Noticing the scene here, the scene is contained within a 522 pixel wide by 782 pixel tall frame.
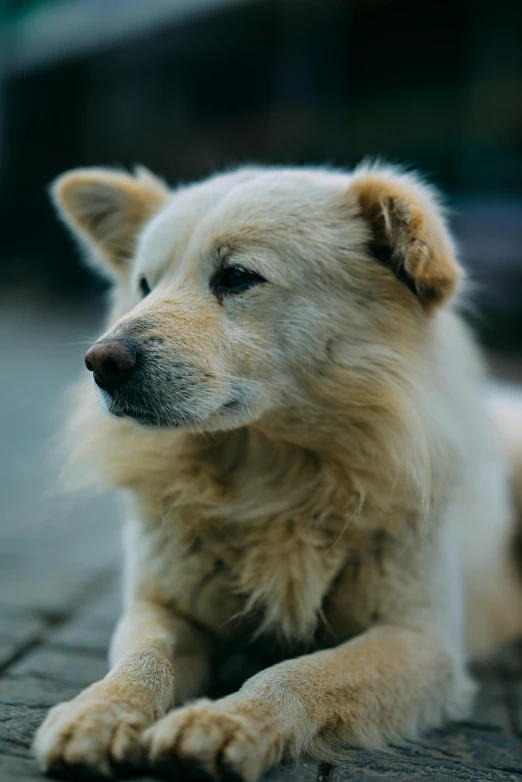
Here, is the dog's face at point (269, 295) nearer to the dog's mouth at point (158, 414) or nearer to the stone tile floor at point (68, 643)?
the dog's mouth at point (158, 414)

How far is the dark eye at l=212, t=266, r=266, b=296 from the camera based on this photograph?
2.37 m

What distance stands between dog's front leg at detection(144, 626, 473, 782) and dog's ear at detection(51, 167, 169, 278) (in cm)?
167

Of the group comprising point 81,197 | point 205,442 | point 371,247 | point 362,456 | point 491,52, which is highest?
point 491,52

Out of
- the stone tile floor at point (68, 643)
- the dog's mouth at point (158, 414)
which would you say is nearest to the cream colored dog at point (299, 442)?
the dog's mouth at point (158, 414)

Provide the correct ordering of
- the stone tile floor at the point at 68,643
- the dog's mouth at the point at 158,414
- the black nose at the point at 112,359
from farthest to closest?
the dog's mouth at the point at 158,414 → the black nose at the point at 112,359 → the stone tile floor at the point at 68,643

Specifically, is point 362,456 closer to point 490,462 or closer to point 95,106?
point 490,462

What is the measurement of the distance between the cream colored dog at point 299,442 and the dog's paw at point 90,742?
32 cm

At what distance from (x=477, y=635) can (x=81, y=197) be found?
221 centimetres

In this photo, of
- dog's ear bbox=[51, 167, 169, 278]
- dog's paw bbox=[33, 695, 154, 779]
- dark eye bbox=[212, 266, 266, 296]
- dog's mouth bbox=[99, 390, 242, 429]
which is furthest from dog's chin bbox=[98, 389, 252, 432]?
dog's ear bbox=[51, 167, 169, 278]

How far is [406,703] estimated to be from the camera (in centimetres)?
218

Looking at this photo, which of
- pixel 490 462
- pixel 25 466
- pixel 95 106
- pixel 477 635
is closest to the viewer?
pixel 490 462

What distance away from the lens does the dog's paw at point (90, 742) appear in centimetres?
164

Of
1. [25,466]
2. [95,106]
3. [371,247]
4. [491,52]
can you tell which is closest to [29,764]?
[371,247]

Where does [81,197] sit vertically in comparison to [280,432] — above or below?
above
